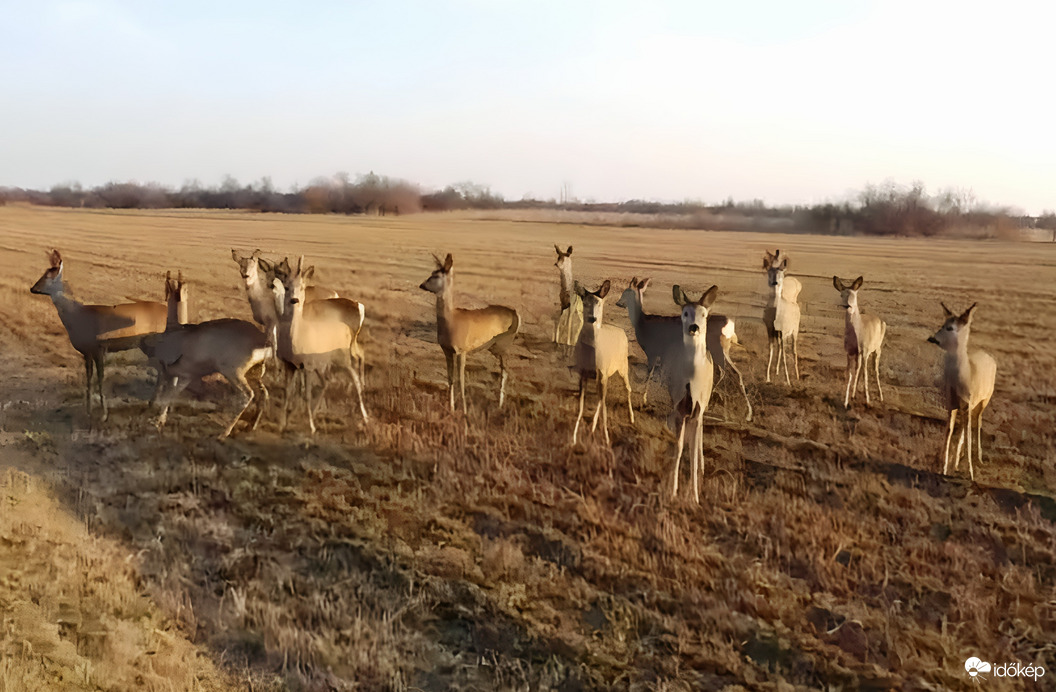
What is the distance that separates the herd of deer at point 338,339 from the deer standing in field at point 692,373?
0.05 meters

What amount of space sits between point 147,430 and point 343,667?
19.4 feet

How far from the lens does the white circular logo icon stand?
14.9 ft

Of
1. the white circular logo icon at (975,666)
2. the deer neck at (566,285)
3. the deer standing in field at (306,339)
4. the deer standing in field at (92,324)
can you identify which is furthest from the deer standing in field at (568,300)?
the white circular logo icon at (975,666)

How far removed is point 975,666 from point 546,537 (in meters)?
3.41

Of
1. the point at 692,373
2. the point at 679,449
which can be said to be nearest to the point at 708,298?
the point at 692,373

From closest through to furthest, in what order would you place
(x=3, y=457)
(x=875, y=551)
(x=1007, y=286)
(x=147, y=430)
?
(x=875, y=551), (x=3, y=457), (x=147, y=430), (x=1007, y=286)

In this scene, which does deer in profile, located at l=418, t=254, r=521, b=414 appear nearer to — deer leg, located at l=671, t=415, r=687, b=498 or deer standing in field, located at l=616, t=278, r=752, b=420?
deer standing in field, located at l=616, t=278, r=752, b=420

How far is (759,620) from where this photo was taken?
5.05 metres

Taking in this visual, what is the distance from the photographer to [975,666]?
458cm

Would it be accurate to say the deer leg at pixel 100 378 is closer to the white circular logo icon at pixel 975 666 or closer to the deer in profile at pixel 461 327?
the deer in profile at pixel 461 327

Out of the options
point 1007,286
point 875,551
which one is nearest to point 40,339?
point 875,551

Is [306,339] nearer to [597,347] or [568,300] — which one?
[597,347]

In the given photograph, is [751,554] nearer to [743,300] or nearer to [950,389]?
[950,389]

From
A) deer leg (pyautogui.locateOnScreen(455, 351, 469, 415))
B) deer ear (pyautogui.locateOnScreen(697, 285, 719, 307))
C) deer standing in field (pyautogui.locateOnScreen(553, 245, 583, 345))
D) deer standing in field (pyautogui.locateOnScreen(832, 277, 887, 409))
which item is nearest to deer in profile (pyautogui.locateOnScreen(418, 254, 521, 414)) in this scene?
deer leg (pyautogui.locateOnScreen(455, 351, 469, 415))
